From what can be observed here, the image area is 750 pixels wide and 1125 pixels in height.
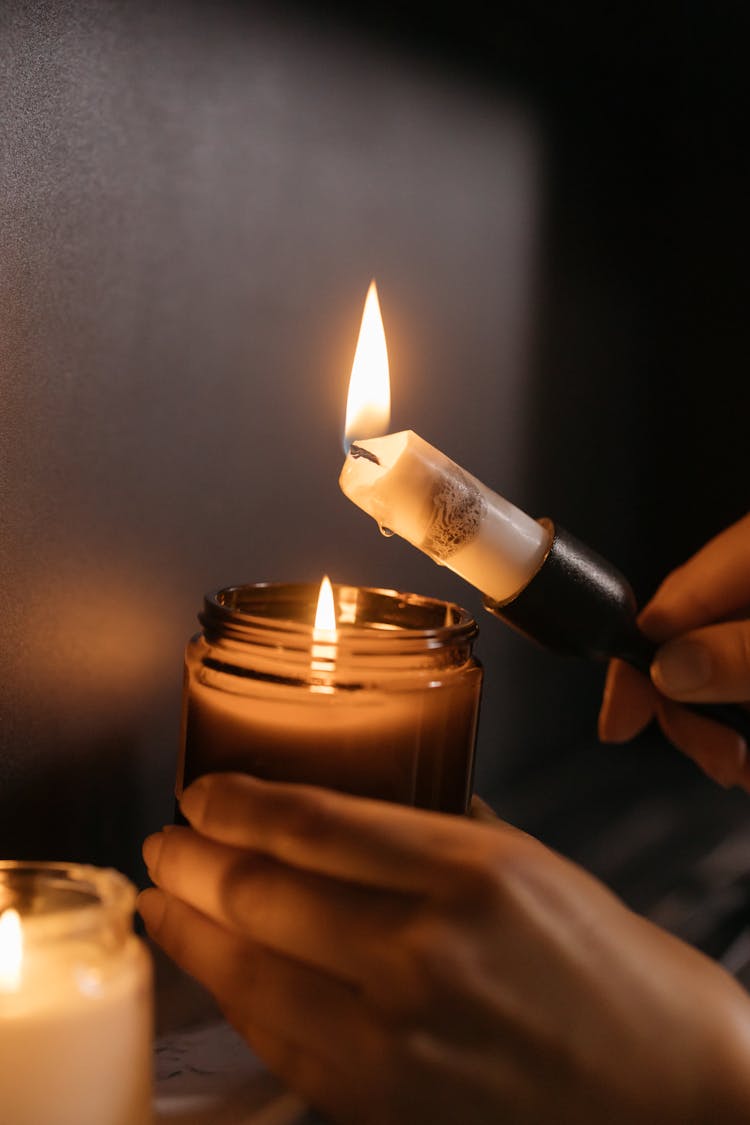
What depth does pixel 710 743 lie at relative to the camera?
0.74m

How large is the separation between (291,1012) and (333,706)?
0.13 metres

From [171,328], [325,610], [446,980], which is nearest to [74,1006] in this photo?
[446,980]

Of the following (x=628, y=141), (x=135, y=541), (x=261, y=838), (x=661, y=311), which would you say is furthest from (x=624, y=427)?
(x=261, y=838)

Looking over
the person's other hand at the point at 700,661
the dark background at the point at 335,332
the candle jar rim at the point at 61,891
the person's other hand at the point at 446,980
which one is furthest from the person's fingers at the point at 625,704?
the candle jar rim at the point at 61,891

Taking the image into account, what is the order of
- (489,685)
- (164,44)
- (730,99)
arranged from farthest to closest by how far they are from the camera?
(730,99), (489,685), (164,44)

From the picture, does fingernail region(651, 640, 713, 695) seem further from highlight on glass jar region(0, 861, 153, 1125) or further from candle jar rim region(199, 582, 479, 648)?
→ highlight on glass jar region(0, 861, 153, 1125)

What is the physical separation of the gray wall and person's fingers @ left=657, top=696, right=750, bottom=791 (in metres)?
0.21

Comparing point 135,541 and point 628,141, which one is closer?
point 135,541

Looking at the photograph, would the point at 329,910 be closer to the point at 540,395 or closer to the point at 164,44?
the point at 164,44

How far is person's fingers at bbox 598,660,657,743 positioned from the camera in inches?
30.0

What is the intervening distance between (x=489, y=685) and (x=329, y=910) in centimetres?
50

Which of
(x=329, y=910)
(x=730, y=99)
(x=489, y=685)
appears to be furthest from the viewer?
(x=730, y=99)

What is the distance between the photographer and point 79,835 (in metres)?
0.60

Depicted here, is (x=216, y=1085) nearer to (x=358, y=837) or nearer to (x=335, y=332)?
(x=358, y=837)
